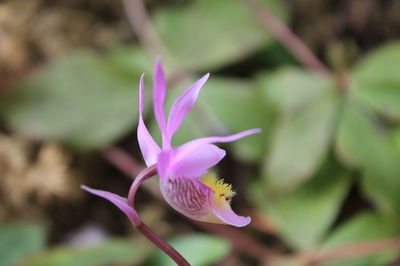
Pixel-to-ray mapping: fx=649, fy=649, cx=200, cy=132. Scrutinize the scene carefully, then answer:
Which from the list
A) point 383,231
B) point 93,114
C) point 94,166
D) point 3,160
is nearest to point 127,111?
point 93,114

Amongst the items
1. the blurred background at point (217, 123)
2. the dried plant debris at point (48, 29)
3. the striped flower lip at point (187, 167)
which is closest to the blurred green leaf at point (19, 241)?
the blurred background at point (217, 123)

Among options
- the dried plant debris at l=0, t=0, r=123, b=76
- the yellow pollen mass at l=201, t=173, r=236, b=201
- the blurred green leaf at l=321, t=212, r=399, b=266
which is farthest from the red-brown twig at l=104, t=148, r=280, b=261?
the yellow pollen mass at l=201, t=173, r=236, b=201

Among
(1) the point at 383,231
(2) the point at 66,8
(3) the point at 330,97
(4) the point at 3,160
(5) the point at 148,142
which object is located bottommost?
(5) the point at 148,142

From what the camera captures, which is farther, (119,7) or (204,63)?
(119,7)

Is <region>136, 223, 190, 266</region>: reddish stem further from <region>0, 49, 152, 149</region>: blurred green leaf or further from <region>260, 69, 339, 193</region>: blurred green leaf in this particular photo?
<region>0, 49, 152, 149</region>: blurred green leaf

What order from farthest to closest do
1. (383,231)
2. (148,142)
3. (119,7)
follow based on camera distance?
1. (119,7)
2. (383,231)
3. (148,142)

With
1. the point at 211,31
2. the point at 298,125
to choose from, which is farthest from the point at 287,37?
the point at 298,125

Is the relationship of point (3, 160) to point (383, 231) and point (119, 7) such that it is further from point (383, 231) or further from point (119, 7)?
point (383, 231)

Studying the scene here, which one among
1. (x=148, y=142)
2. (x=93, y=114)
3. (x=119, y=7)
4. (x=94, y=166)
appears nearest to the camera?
(x=148, y=142)

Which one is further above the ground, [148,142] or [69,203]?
[69,203]
